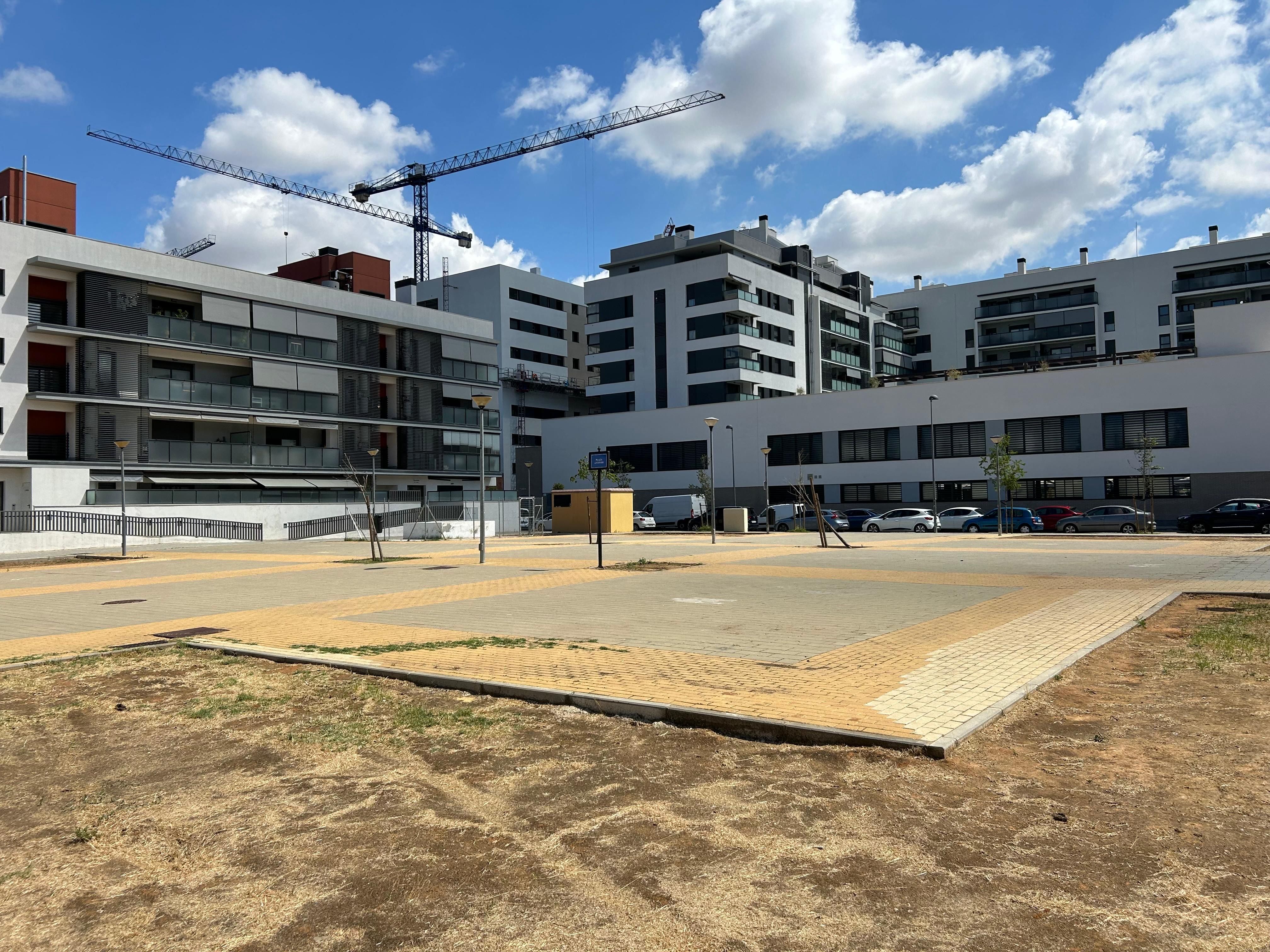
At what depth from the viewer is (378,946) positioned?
11.7 feet

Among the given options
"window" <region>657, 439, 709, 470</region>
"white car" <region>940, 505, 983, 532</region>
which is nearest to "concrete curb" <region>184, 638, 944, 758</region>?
"white car" <region>940, 505, 983, 532</region>

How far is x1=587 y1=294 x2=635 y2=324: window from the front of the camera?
84.9m

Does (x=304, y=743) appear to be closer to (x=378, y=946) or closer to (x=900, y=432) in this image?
(x=378, y=946)

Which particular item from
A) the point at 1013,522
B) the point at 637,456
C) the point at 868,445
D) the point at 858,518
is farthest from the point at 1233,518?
the point at 637,456

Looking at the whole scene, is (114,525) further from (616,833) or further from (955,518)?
(955,518)

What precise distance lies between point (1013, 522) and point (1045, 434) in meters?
14.5

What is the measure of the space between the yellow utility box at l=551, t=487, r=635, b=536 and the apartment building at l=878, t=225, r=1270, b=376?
3693 cm

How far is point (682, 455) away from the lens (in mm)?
76125

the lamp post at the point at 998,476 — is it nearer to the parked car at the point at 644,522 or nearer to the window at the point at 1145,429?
the window at the point at 1145,429

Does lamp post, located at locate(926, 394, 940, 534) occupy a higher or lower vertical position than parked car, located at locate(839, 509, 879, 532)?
higher

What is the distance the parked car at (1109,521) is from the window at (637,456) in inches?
1480

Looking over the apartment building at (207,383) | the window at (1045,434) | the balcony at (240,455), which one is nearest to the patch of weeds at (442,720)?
the apartment building at (207,383)

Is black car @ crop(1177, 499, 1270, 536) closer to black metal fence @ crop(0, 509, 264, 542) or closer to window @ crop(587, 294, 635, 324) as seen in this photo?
black metal fence @ crop(0, 509, 264, 542)

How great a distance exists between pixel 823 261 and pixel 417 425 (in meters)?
56.6
